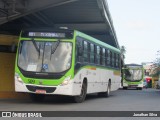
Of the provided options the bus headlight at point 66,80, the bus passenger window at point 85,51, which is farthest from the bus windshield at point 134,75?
the bus headlight at point 66,80

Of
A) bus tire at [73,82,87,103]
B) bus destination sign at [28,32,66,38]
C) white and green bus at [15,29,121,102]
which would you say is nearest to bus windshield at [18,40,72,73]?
white and green bus at [15,29,121,102]

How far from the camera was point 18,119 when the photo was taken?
1152 centimetres

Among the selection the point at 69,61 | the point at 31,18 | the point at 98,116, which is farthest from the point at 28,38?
the point at 31,18

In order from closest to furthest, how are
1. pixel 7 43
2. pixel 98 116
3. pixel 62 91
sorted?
pixel 98 116 → pixel 62 91 → pixel 7 43

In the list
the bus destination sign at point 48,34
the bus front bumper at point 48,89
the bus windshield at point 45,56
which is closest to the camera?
the bus front bumper at point 48,89

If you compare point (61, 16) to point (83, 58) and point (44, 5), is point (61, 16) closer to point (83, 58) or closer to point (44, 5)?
point (44, 5)

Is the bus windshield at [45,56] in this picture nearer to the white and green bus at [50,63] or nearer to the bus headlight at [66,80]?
the white and green bus at [50,63]

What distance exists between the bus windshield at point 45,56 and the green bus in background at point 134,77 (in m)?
31.9

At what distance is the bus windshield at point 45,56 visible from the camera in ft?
55.7

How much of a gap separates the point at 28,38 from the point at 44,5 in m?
5.12

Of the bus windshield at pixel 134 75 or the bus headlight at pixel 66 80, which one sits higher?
the bus windshield at pixel 134 75

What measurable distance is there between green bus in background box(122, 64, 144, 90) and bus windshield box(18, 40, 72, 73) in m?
31.9

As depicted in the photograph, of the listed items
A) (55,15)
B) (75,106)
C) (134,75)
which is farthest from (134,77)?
(75,106)

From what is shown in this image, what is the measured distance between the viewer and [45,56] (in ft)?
56.2
